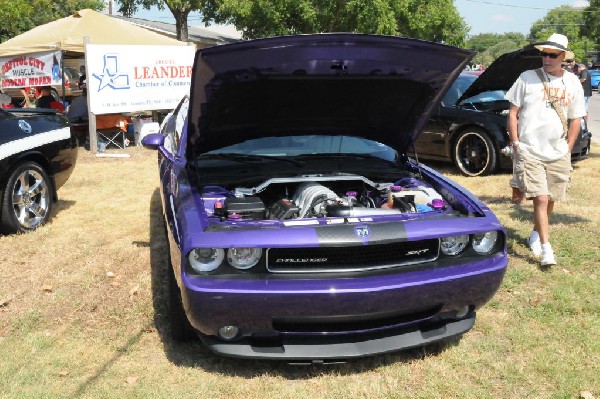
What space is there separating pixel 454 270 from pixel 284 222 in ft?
2.90

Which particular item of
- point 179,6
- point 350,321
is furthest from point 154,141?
point 179,6

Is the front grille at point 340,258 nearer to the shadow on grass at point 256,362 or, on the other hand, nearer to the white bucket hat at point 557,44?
the shadow on grass at point 256,362

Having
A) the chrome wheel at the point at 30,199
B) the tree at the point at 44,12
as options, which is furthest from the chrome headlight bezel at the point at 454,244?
the tree at the point at 44,12

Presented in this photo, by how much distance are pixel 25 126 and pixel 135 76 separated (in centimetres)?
638

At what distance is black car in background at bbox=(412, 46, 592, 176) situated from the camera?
303 inches

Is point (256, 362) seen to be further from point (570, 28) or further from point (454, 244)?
point (570, 28)

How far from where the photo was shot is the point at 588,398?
2787 millimetres

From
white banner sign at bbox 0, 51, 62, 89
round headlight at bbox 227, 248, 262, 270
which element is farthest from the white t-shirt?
white banner sign at bbox 0, 51, 62, 89

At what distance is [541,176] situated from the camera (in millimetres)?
4461

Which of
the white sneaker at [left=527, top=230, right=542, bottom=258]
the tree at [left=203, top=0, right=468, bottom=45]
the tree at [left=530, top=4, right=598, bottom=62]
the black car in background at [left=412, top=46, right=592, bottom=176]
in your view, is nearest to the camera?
the white sneaker at [left=527, top=230, right=542, bottom=258]

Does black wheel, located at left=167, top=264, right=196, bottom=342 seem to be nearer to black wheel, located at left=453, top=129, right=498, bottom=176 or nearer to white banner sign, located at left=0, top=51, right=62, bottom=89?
black wheel, located at left=453, top=129, right=498, bottom=176

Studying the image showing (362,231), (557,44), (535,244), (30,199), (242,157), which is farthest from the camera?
(30,199)

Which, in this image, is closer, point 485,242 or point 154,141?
point 485,242

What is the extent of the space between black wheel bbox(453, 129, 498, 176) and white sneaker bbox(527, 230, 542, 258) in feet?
10.4
